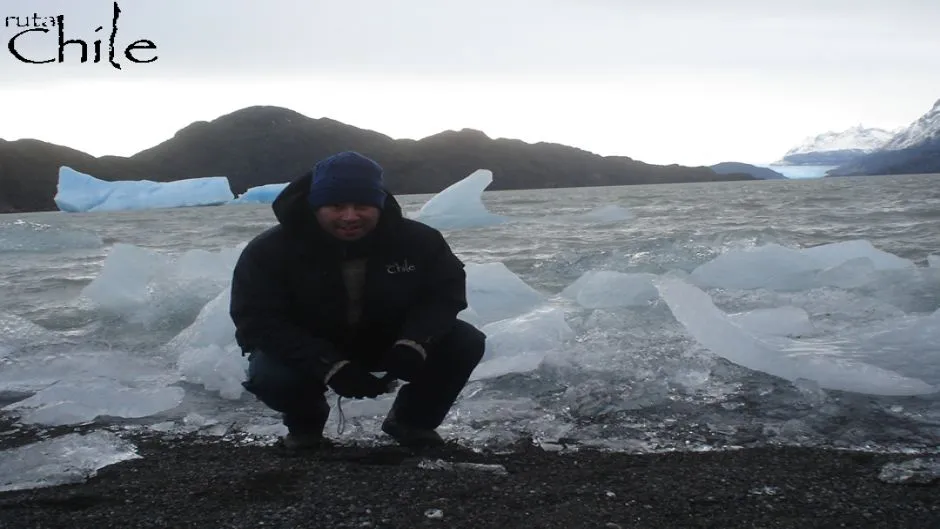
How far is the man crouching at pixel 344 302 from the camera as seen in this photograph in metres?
2.21

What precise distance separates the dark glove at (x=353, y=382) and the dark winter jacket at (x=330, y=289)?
5 centimetres

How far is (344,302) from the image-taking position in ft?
7.65

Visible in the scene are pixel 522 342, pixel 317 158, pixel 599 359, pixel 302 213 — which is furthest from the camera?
pixel 317 158

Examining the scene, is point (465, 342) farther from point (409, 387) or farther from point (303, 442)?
point (303, 442)

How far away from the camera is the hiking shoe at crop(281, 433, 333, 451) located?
96.1 inches

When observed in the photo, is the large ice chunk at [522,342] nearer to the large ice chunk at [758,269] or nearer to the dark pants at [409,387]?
the dark pants at [409,387]

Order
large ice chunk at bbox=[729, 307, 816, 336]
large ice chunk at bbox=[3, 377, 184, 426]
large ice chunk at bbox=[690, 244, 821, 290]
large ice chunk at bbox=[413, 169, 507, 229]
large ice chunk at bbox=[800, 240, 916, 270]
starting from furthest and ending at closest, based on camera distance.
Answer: large ice chunk at bbox=[413, 169, 507, 229], large ice chunk at bbox=[800, 240, 916, 270], large ice chunk at bbox=[690, 244, 821, 290], large ice chunk at bbox=[729, 307, 816, 336], large ice chunk at bbox=[3, 377, 184, 426]

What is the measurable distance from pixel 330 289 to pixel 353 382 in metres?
0.31

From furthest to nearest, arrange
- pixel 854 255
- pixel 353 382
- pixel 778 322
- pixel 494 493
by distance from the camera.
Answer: pixel 854 255, pixel 778 322, pixel 353 382, pixel 494 493

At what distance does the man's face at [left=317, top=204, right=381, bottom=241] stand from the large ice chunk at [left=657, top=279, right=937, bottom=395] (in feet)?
6.30

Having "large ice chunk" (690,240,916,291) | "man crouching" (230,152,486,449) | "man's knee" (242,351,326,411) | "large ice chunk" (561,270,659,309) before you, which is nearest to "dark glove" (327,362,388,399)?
"man crouching" (230,152,486,449)

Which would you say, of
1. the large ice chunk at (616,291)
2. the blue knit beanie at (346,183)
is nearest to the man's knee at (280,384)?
the blue knit beanie at (346,183)

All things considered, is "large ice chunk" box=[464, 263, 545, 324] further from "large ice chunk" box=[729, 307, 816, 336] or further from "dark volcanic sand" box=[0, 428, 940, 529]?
"dark volcanic sand" box=[0, 428, 940, 529]

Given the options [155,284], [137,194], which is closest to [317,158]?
[137,194]
